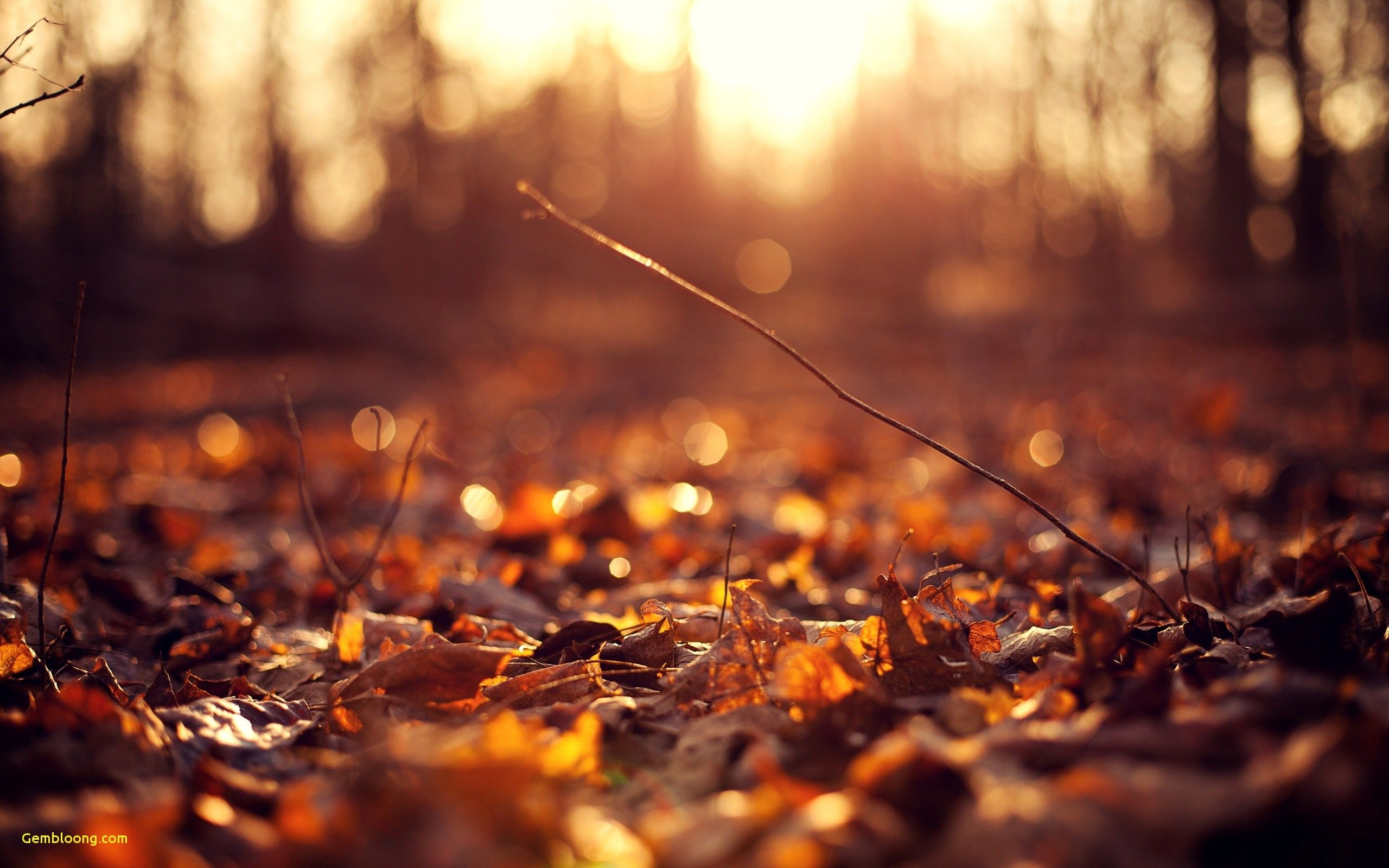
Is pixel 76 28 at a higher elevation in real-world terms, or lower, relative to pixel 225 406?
higher

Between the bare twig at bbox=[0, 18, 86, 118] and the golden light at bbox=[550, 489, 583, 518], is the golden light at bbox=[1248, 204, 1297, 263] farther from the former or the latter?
the bare twig at bbox=[0, 18, 86, 118]

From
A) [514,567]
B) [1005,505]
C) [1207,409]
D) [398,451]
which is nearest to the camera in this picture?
[514,567]

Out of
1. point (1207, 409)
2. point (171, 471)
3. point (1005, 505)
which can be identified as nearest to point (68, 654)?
point (1005, 505)

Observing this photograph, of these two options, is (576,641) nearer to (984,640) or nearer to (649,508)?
(984,640)

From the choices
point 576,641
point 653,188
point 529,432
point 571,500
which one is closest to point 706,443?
point 529,432

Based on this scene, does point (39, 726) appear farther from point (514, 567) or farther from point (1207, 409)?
point (1207, 409)

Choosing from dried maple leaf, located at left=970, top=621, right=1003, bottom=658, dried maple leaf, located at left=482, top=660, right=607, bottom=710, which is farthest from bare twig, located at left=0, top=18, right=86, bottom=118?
dried maple leaf, located at left=970, top=621, right=1003, bottom=658
